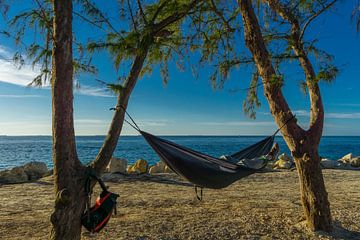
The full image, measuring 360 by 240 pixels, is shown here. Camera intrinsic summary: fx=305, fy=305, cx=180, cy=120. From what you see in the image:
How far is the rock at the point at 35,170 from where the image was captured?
23.0 feet

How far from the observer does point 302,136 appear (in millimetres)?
2762

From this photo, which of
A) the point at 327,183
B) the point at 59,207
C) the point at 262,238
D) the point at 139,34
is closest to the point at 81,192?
the point at 59,207

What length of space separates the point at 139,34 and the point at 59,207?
1416mm

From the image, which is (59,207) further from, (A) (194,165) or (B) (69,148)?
(A) (194,165)

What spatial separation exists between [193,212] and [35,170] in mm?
5201

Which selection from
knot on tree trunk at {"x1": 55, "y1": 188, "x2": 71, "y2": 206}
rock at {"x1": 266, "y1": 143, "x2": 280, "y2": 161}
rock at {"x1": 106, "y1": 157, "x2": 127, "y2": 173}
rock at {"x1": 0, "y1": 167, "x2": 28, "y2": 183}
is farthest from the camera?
rock at {"x1": 106, "y1": 157, "x2": 127, "y2": 173}

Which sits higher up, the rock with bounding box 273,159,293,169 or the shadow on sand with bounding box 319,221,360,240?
the rock with bounding box 273,159,293,169

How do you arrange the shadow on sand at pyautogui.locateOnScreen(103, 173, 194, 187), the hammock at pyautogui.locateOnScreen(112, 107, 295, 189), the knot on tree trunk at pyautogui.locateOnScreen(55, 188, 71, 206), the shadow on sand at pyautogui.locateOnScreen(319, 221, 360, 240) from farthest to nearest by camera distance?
1. the shadow on sand at pyautogui.locateOnScreen(103, 173, 194, 187)
2. the shadow on sand at pyautogui.locateOnScreen(319, 221, 360, 240)
3. the hammock at pyautogui.locateOnScreen(112, 107, 295, 189)
4. the knot on tree trunk at pyautogui.locateOnScreen(55, 188, 71, 206)

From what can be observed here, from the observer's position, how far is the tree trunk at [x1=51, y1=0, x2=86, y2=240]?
1.95m

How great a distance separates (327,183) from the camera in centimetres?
572

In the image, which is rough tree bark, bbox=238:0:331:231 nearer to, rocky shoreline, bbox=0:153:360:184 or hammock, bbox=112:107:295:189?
hammock, bbox=112:107:295:189

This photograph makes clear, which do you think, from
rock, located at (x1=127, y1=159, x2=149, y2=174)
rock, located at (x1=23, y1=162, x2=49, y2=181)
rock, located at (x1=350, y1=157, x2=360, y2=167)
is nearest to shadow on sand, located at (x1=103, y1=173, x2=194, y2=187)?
rock, located at (x1=127, y1=159, x2=149, y2=174)

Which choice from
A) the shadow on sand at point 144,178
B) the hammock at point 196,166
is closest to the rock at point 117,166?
the shadow on sand at point 144,178

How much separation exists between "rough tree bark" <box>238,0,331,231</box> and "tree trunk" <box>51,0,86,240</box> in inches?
64.6
